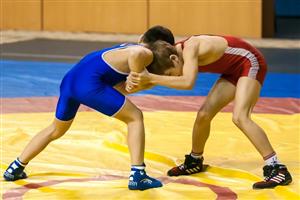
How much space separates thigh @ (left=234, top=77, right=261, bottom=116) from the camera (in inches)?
179

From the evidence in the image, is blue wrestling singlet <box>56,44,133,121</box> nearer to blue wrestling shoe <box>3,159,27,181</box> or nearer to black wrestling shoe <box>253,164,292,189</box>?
blue wrestling shoe <box>3,159,27,181</box>

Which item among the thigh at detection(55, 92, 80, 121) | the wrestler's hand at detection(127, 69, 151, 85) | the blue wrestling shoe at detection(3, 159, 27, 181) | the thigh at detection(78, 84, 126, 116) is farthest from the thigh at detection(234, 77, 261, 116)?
the blue wrestling shoe at detection(3, 159, 27, 181)

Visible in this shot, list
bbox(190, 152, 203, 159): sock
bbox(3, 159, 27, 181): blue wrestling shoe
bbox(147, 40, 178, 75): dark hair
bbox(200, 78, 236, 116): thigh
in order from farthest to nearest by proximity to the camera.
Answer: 1. bbox(190, 152, 203, 159): sock
2. bbox(200, 78, 236, 116): thigh
3. bbox(3, 159, 27, 181): blue wrestling shoe
4. bbox(147, 40, 178, 75): dark hair

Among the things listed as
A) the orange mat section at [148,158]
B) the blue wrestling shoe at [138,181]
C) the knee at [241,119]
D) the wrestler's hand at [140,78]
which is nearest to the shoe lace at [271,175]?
the orange mat section at [148,158]

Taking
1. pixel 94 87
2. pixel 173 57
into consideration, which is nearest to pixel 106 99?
pixel 94 87

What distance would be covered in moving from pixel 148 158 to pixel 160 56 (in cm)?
108

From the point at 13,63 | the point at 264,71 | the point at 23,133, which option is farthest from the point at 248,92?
the point at 13,63

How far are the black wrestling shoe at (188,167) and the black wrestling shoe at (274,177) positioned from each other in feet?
1.67

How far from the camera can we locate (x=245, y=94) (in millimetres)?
4555

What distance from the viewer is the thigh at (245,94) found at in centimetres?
454

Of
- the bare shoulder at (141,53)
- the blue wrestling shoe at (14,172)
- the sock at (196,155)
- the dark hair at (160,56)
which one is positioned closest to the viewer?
the bare shoulder at (141,53)

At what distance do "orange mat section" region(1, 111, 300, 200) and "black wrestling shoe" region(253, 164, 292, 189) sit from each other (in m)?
0.05

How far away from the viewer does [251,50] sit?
4703 millimetres

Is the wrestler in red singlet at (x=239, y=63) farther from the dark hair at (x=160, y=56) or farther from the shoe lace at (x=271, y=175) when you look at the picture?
the shoe lace at (x=271, y=175)
